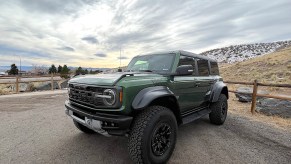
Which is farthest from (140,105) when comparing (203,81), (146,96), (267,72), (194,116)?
(267,72)

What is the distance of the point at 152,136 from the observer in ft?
8.40

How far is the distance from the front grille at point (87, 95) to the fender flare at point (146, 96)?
19.1 inches

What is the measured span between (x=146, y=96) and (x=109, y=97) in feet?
1.71

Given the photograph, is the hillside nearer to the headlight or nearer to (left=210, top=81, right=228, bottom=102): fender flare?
(left=210, top=81, right=228, bottom=102): fender flare

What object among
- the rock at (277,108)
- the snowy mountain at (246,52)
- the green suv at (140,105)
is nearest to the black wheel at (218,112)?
the green suv at (140,105)

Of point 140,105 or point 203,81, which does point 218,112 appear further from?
point 140,105

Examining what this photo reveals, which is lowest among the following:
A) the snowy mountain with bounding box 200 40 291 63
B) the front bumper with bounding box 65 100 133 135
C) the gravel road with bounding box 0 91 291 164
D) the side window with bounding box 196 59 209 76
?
the gravel road with bounding box 0 91 291 164

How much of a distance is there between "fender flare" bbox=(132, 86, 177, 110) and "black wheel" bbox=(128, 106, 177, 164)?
0.19 metres

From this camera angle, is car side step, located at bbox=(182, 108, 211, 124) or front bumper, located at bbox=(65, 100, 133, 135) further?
car side step, located at bbox=(182, 108, 211, 124)

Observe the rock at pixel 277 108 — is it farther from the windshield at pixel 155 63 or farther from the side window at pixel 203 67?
the windshield at pixel 155 63

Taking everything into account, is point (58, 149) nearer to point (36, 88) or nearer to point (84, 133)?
point (84, 133)

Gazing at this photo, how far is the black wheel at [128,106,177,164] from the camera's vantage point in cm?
243

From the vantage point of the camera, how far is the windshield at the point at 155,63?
3.52m

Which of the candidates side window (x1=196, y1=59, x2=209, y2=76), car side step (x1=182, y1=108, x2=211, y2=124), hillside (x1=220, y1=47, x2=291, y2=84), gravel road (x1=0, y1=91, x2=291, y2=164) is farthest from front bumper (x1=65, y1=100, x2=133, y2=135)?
hillside (x1=220, y1=47, x2=291, y2=84)
